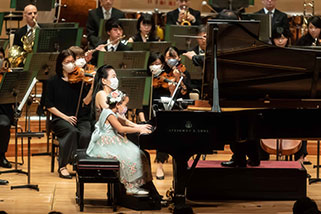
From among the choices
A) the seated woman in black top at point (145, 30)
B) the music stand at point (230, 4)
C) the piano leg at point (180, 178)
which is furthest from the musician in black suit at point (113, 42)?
the piano leg at point (180, 178)

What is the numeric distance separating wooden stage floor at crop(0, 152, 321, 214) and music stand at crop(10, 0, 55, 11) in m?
3.08

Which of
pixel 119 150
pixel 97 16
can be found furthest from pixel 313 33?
pixel 119 150

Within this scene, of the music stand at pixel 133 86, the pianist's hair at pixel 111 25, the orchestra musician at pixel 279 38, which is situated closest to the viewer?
the music stand at pixel 133 86

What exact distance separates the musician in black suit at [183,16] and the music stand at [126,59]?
195 cm

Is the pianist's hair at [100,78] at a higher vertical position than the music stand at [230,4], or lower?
lower

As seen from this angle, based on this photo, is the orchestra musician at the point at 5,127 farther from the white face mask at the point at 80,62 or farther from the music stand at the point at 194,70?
the music stand at the point at 194,70

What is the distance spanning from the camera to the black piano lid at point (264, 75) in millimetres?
5160

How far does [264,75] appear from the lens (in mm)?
5312

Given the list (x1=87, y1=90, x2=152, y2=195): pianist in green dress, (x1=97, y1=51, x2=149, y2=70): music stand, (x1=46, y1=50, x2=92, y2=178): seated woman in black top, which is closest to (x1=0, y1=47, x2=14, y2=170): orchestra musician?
(x1=46, y1=50, x2=92, y2=178): seated woman in black top

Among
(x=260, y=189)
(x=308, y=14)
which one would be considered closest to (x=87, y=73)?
(x=260, y=189)

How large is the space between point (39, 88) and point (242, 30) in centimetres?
451

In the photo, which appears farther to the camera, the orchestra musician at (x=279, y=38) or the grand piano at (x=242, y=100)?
the orchestra musician at (x=279, y=38)

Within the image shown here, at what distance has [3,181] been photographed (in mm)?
6191

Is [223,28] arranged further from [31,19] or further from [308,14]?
[308,14]
